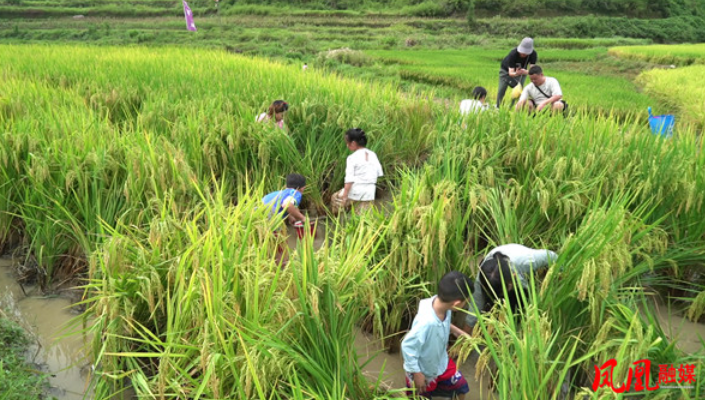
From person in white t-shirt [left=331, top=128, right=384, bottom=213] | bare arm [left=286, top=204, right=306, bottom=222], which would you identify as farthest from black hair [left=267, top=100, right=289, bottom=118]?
bare arm [left=286, top=204, right=306, bottom=222]

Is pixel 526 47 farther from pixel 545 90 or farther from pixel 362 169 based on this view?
pixel 362 169

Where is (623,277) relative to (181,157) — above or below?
Result: below

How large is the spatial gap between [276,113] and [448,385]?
313 centimetres

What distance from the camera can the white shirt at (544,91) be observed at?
544 centimetres

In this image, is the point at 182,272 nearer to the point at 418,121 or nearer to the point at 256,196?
the point at 256,196

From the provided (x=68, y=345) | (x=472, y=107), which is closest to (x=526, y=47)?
(x=472, y=107)

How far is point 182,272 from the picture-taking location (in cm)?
218

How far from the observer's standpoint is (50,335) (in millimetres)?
2871

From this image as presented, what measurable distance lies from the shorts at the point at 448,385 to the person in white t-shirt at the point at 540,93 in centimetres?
371

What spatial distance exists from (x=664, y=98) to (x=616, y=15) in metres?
Result: 34.5

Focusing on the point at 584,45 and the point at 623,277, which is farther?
the point at 584,45

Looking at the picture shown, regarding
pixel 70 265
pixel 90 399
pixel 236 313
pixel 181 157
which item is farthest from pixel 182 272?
pixel 70 265

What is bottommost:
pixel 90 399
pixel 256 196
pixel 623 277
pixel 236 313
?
pixel 90 399

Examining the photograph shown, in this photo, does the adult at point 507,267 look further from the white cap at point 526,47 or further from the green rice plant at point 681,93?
the green rice plant at point 681,93
